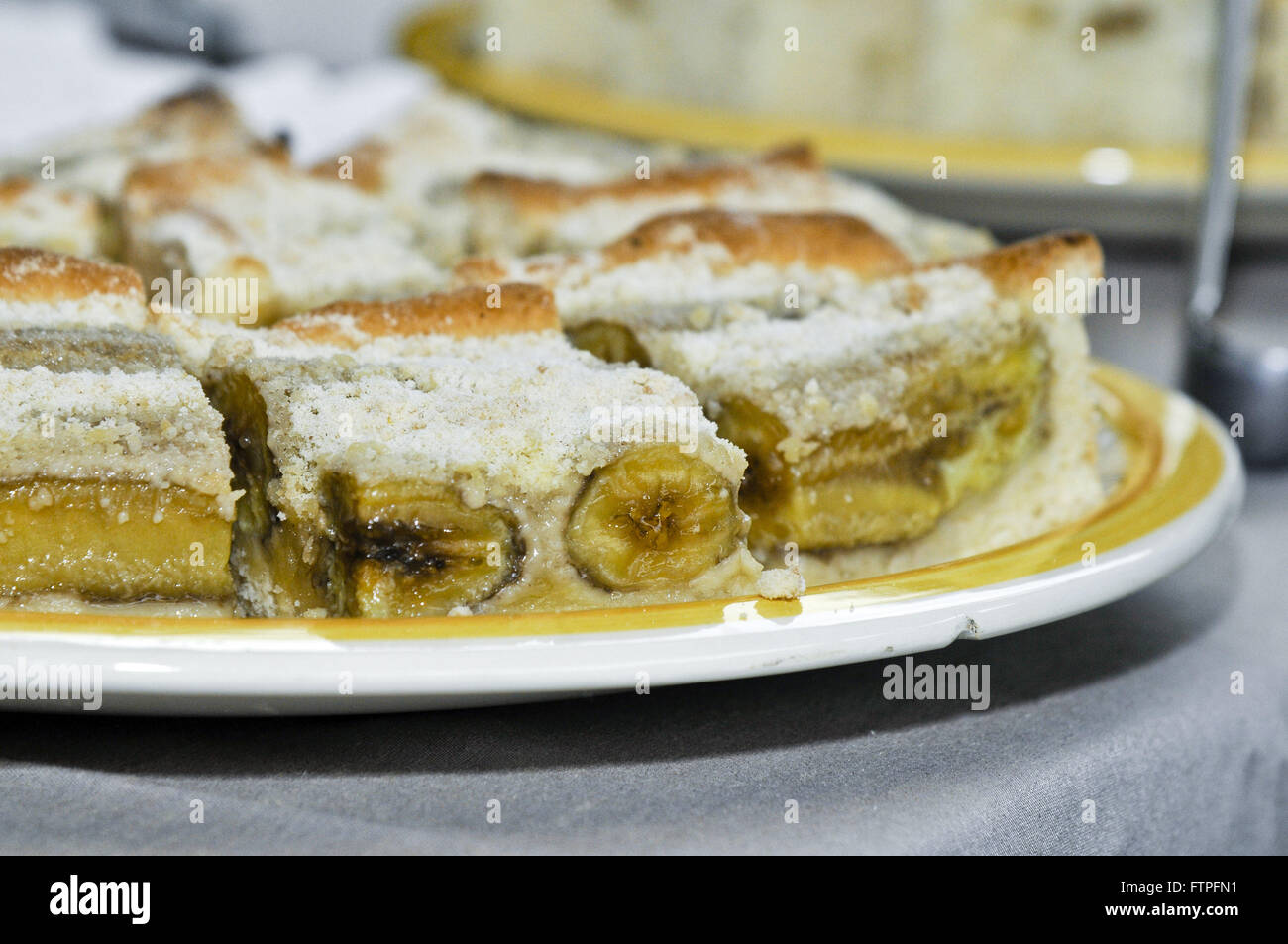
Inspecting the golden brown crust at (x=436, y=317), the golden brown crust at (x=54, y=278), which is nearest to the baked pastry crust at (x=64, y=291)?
the golden brown crust at (x=54, y=278)

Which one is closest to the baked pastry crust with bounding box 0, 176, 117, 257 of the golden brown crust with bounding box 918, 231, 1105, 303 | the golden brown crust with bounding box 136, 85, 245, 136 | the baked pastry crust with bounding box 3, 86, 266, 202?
the baked pastry crust with bounding box 3, 86, 266, 202

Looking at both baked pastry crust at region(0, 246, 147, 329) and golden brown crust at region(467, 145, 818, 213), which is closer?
baked pastry crust at region(0, 246, 147, 329)

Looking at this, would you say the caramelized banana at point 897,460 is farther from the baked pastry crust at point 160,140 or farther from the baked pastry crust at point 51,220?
the baked pastry crust at point 160,140

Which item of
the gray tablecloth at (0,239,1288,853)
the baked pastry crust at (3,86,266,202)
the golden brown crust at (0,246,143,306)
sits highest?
the baked pastry crust at (3,86,266,202)

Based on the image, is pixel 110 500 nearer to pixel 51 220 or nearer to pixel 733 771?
pixel 733 771

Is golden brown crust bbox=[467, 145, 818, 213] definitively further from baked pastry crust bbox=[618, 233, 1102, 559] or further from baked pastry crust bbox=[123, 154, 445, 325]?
baked pastry crust bbox=[618, 233, 1102, 559]

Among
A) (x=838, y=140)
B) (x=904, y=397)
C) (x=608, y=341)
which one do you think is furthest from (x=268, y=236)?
(x=838, y=140)
